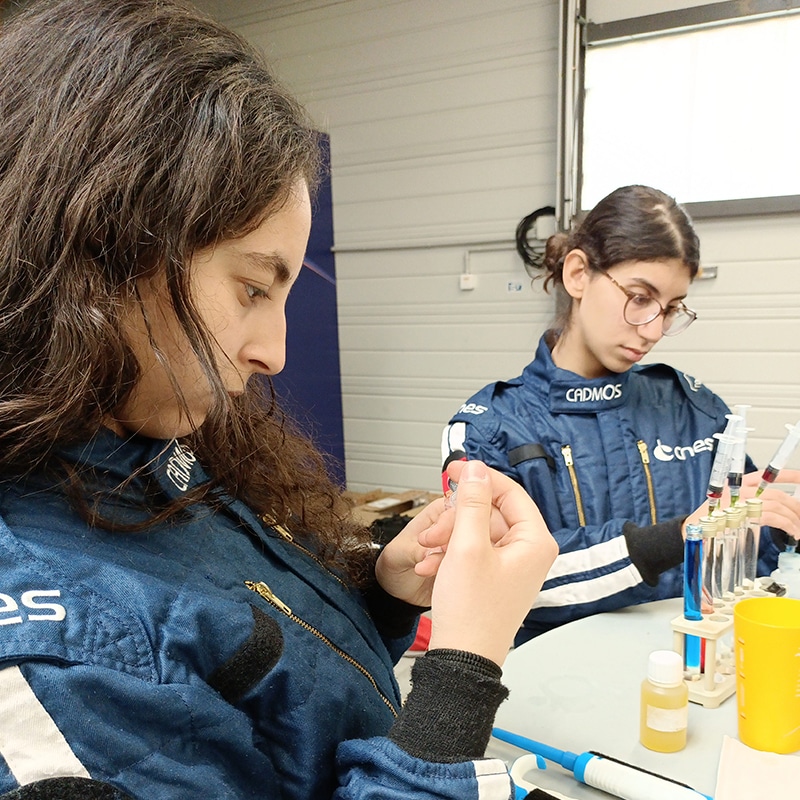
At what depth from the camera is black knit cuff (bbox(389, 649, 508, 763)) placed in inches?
25.1

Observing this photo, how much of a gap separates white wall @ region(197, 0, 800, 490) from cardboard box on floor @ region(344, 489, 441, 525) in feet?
0.52

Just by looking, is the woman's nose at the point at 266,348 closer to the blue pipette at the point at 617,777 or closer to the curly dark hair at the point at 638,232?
the blue pipette at the point at 617,777

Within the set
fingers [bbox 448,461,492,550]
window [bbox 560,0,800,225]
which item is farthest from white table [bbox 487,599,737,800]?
window [bbox 560,0,800,225]

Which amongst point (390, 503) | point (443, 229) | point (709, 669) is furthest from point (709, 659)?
point (443, 229)

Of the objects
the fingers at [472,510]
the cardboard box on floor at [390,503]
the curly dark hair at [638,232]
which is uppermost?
the curly dark hair at [638,232]

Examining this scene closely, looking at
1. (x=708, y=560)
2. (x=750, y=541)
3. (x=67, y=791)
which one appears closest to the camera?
(x=67, y=791)

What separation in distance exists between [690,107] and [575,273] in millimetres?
2356

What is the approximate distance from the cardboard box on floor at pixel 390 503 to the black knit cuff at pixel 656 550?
2687mm

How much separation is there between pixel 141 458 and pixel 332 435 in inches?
164

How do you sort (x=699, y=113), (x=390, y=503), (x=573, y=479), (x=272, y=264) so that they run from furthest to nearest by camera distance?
(x=390, y=503) → (x=699, y=113) → (x=573, y=479) → (x=272, y=264)

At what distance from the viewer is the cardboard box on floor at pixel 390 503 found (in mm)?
4164

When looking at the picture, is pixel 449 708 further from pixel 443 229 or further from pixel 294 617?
pixel 443 229

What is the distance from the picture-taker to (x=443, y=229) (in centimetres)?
447

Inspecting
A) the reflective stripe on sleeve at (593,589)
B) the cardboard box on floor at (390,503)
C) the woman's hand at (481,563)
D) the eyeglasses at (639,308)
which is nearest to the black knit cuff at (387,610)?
the woman's hand at (481,563)
